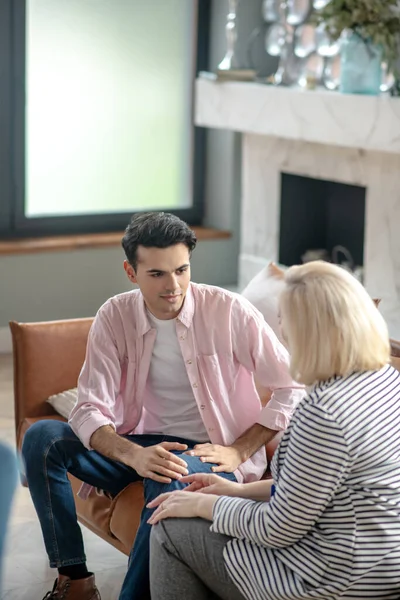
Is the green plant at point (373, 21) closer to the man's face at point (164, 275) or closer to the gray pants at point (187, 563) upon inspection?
the man's face at point (164, 275)

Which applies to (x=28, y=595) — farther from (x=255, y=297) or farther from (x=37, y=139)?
(x=37, y=139)

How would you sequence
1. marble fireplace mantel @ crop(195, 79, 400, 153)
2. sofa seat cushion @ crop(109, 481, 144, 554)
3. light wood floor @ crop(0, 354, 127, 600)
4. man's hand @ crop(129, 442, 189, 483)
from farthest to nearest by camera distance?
marble fireplace mantel @ crop(195, 79, 400, 153) → light wood floor @ crop(0, 354, 127, 600) → sofa seat cushion @ crop(109, 481, 144, 554) → man's hand @ crop(129, 442, 189, 483)

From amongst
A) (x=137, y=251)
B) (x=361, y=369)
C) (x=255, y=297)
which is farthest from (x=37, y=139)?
(x=361, y=369)

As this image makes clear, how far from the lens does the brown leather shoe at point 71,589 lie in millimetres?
2467

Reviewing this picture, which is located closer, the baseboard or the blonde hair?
the blonde hair

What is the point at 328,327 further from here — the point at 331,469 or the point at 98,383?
the point at 98,383

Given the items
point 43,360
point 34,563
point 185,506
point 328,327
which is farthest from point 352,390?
point 34,563

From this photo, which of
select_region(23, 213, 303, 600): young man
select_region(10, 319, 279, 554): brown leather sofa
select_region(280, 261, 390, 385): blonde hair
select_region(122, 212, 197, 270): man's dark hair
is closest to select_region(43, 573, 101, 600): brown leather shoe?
select_region(23, 213, 303, 600): young man

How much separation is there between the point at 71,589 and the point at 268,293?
1.03 m

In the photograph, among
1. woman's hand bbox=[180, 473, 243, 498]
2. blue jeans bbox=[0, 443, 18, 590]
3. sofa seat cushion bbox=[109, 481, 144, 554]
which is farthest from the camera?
sofa seat cushion bbox=[109, 481, 144, 554]

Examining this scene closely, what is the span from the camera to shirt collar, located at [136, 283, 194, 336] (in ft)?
8.20

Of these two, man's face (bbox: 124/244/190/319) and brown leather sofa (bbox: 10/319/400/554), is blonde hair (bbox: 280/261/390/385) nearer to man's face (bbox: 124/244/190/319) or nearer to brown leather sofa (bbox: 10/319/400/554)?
man's face (bbox: 124/244/190/319)

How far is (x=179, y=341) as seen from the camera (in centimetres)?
251

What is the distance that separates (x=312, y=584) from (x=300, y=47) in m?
3.61
